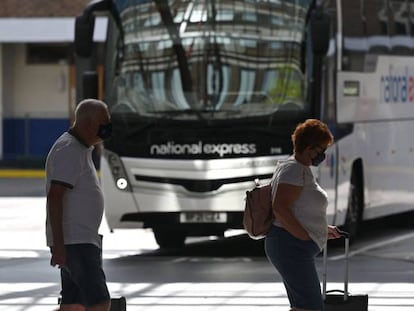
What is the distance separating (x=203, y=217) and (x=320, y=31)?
2.51 m

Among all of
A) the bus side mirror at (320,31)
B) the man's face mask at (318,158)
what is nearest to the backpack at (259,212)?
the man's face mask at (318,158)

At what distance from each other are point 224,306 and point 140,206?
4.12 m

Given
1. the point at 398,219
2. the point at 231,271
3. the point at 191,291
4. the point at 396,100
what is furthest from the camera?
the point at 398,219

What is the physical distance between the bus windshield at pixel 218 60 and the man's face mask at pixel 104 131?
314 inches

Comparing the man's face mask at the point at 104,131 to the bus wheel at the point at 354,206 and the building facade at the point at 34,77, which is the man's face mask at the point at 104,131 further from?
the building facade at the point at 34,77

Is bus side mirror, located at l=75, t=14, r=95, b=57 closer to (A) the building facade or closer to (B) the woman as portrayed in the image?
(B) the woman

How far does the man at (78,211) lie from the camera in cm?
852

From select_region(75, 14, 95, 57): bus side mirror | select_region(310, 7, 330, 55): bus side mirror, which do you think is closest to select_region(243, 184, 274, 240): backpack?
select_region(310, 7, 330, 55): bus side mirror

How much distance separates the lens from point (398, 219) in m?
22.1

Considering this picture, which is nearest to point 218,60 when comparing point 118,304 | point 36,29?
point 118,304

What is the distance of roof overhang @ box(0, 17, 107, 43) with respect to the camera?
3656 centimetres

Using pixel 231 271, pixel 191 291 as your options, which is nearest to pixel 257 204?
pixel 191 291

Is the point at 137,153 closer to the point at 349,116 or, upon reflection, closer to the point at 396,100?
the point at 349,116

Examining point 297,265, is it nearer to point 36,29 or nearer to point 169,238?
point 169,238
